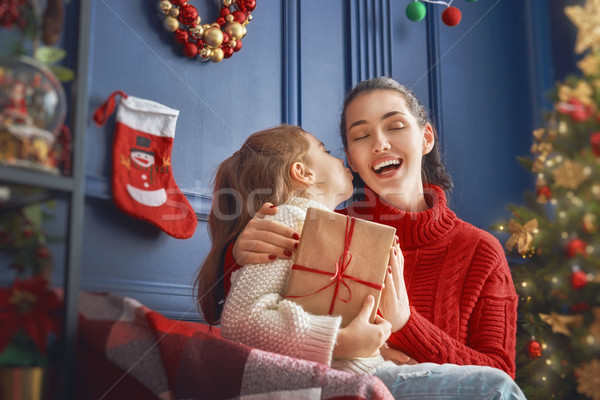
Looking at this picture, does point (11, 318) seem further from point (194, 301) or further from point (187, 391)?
point (194, 301)

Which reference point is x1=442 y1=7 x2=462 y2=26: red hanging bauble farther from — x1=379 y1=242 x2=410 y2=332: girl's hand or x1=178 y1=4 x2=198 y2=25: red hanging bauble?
x1=379 y1=242 x2=410 y2=332: girl's hand

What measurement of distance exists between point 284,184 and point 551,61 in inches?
82.5

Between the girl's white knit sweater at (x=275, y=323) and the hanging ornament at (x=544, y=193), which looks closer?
the hanging ornament at (x=544, y=193)

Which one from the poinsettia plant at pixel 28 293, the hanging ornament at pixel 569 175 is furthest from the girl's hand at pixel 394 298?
the poinsettia plant at pixel 28 293

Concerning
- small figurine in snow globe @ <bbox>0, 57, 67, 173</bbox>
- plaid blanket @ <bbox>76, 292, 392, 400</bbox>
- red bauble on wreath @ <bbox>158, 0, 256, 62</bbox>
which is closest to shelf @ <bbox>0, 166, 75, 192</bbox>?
small figurine in snow globe @ <bbox>0, 57, 67, 173</bbox>

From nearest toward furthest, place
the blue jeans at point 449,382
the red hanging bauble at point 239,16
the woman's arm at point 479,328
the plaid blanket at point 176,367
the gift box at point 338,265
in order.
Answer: the plaid blanket at point 176,367, the blue jeans at point 449,382, the gift box at point 338,265, the woman's arm at point 479,328, the red hanging bauble at point 239,16

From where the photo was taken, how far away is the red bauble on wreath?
209 cm

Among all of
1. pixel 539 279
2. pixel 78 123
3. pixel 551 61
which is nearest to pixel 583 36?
pixel 539 279

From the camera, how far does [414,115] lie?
2.14 m

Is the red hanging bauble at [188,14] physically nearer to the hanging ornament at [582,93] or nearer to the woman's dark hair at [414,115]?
the woman's dark hair at [414,115]

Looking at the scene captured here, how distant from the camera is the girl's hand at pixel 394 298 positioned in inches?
61.6

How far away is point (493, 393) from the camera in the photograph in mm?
1313

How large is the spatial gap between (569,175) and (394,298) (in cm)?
71

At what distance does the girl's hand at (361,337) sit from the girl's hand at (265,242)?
26 cm
